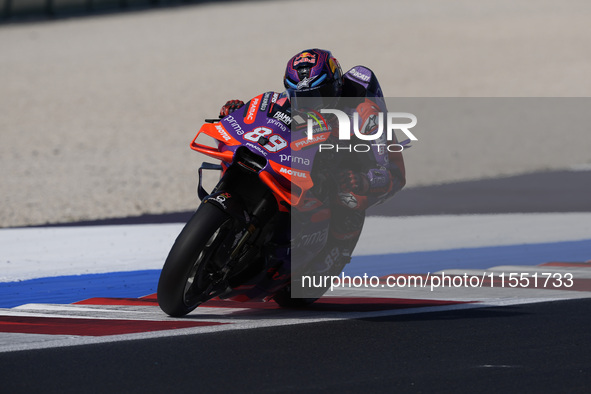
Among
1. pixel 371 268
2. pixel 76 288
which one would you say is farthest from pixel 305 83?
pixel 371 268

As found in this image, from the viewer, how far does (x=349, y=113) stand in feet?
20.4

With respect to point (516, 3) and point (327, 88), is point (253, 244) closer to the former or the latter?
point (327, 88)

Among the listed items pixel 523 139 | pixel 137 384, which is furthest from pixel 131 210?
pixel 523 139

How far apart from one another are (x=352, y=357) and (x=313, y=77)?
5.55ft

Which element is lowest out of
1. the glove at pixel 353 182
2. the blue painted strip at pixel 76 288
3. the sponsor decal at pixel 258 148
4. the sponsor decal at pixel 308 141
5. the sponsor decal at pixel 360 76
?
the blue painted strip at pixel 76 288

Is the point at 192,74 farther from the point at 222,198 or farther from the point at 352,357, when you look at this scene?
the point at 352,357

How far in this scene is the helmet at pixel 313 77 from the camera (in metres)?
6.06

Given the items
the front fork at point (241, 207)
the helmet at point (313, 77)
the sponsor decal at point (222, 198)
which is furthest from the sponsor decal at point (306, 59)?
the sponsor decal at point (222, 198)

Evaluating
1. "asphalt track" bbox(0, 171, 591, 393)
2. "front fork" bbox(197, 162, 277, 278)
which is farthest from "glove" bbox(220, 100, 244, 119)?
"asphalt track" bbox(0, 171, 591, 393)

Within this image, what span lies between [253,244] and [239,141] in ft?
1.86

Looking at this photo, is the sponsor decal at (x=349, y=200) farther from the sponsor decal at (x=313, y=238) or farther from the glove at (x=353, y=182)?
the sponsor decal at (x=313, y=238)

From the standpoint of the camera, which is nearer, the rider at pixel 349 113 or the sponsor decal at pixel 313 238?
the sponsor decal at pixel 313 238

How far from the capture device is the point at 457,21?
31156 mm

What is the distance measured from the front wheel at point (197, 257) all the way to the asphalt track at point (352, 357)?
258 mm
